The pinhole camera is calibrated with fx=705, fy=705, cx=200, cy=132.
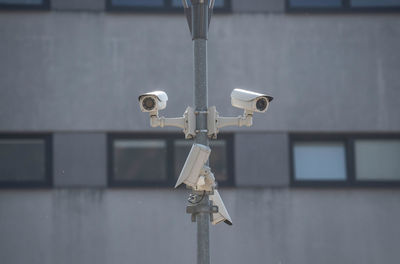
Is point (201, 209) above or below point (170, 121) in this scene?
below

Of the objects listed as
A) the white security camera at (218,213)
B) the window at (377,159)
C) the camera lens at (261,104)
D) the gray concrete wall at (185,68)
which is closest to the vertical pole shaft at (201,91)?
the white security camera at (218,213)

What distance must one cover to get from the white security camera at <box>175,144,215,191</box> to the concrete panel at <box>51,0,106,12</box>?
6923 mm

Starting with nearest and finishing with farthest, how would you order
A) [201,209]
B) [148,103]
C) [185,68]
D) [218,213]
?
[201,209], [148,103], [218,213], [185,68]

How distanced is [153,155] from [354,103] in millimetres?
3903

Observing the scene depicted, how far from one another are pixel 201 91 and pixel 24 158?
6.65m

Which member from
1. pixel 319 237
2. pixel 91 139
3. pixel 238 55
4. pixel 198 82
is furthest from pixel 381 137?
pixel 198 82

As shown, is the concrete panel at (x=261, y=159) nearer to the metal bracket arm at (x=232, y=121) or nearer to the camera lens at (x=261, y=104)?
the metal bracket arm at (x=232, y=121)

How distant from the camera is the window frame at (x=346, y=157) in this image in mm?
13156

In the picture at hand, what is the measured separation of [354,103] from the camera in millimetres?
13289

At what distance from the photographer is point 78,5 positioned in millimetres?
13242

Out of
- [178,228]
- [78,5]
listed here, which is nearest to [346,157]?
[178,228]

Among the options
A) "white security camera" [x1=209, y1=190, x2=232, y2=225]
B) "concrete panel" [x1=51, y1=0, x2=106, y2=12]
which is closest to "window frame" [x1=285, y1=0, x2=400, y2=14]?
"concrete panel" [x1=51, y1=0, x2=106, y2=12]

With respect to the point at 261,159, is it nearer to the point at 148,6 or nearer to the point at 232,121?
the point at 148,6

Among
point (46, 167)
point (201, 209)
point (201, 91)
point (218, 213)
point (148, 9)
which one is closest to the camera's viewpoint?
point (201, 209)
